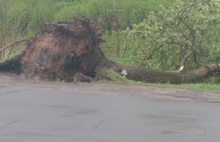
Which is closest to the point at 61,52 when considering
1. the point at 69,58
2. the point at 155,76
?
the point at 69,58

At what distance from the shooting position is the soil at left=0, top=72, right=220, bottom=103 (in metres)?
15.4

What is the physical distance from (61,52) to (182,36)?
18.9 feet

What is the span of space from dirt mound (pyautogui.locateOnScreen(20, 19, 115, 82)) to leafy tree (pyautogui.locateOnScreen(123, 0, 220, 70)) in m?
3.93

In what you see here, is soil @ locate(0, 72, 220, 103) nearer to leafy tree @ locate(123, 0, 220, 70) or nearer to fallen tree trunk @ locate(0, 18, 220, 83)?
fallen tree trunk @ locate(0, 18, 220, 83)

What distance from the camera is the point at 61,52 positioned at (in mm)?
18688

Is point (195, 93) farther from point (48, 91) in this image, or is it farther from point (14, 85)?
point (14, 85)

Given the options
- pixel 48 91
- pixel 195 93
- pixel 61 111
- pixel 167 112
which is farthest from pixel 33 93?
pixel 195 93

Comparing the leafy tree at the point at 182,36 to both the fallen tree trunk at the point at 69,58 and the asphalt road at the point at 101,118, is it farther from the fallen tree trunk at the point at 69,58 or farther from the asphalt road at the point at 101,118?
the asphalt road at the point at 101,118

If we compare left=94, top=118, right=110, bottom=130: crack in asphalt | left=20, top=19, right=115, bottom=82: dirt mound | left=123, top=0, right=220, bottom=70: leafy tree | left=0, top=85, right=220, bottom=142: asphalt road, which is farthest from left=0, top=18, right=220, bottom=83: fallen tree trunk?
left=94, top=118, right=110, bottom=130: crack in asphalt

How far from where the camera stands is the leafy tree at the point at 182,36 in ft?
70.9

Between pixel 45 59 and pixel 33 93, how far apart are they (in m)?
4.40

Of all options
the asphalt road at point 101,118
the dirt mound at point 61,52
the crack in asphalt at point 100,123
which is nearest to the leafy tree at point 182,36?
the dirt mound at point 61,52

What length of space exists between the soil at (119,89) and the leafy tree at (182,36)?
15.1ft

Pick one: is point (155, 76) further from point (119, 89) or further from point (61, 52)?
point (61, 52)
